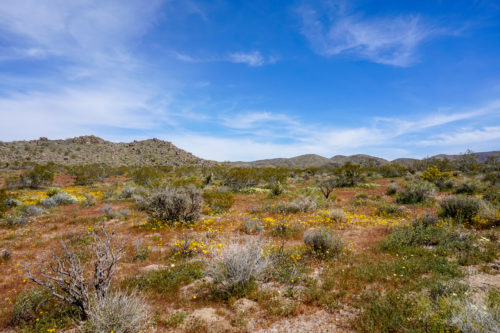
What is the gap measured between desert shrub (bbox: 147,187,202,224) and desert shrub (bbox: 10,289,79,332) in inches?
237

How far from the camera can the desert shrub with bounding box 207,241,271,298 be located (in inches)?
197

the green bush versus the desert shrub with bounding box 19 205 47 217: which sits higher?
the green bush

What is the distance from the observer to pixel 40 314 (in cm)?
439

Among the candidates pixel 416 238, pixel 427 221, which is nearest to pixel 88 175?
pixel 416 238

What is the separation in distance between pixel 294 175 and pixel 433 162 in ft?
68.7

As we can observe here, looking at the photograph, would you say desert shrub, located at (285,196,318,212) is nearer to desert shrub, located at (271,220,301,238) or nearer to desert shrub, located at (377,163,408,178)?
desert shrub, located at (271,220,301,238)

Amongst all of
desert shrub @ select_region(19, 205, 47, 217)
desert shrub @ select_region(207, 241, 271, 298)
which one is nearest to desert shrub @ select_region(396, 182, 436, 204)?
desert shrub @ select_region(207, 241, 271, 298)

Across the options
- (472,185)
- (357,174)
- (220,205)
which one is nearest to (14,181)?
(220,205)

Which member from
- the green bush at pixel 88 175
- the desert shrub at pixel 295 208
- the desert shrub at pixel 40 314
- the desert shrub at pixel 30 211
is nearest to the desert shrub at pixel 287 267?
the desert shrub at pixel 40 314

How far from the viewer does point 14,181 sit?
24.7m

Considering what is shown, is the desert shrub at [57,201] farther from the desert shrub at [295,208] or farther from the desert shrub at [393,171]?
the desert shrub at [393,171]

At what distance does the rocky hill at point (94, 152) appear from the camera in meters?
48.1

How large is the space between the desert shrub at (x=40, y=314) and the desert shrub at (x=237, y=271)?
2725 mm

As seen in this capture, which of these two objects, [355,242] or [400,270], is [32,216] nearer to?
[355,242]
